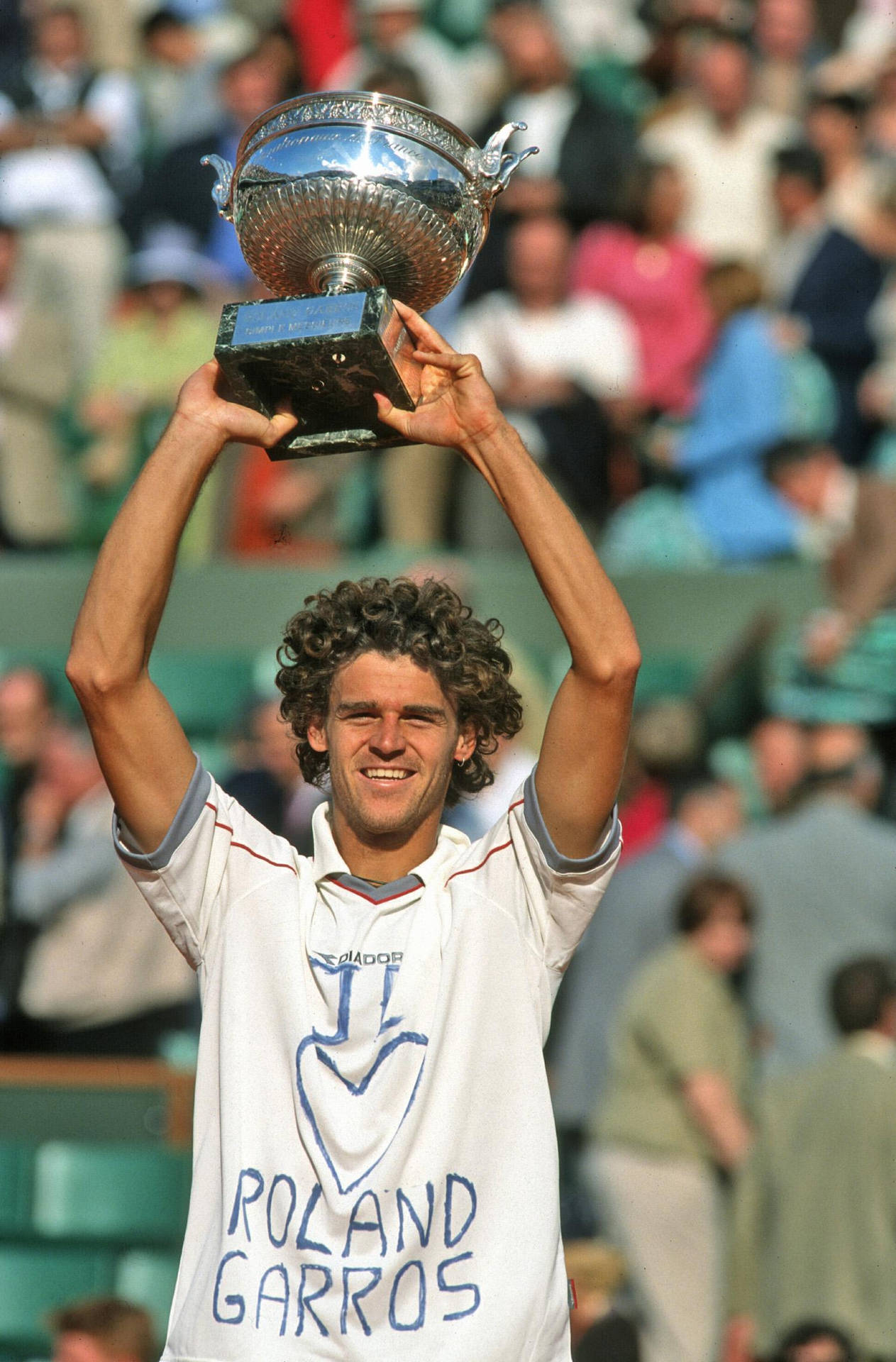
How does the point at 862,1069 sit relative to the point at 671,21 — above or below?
below

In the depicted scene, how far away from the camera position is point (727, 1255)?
641 cm

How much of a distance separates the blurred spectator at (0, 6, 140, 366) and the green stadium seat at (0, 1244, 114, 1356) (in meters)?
5.18

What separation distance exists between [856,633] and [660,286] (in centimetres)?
211

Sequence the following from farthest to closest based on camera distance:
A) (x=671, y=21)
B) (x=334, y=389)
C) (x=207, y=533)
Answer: (x=671, y=21)
(x=207, y=533)
(x=334, y=389)

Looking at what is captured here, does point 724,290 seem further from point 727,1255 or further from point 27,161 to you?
point 727,1255

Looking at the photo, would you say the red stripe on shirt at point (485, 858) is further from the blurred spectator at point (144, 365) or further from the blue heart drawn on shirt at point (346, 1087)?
the blurred spectator at point (144, 365)

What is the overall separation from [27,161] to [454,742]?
329 inches

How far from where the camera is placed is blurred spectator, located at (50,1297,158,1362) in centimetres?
539

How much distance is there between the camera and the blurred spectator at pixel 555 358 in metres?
9.22

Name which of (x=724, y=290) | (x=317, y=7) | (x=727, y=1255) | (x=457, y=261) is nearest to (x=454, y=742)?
(x=457, y=261)

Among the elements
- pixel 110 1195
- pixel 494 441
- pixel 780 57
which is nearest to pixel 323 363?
pixel 494 441

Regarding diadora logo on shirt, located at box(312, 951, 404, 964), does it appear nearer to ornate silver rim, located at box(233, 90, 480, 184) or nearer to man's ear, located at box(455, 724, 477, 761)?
man's ear, located at box(455, 724, 477, 761)

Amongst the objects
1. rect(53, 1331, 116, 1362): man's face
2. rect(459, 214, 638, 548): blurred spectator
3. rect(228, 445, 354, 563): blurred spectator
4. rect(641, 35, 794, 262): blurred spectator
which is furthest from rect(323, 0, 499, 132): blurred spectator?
rect(53, 1331, 116, 1362): man's face

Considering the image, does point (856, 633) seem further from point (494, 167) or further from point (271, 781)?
point (494, 167)
